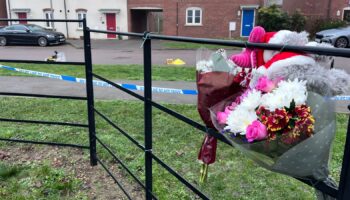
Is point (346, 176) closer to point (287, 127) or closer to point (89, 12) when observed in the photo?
point (287, 127)

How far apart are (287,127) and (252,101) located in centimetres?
17

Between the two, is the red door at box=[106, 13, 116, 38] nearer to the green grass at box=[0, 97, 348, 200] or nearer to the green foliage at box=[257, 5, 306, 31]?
the green foliage at box=[257, 5, 306, 31]

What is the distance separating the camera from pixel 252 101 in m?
1.29

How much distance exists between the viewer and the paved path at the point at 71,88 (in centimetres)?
682

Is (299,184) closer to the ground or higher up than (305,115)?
closer to the ground

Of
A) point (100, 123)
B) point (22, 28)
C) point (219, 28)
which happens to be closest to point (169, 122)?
point (100, 123)

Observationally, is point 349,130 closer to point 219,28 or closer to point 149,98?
point 149,98

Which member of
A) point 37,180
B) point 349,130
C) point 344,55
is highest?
point 344,55

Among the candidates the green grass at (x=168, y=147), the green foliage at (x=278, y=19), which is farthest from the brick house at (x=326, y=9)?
the green grass at (x=168, y=147)

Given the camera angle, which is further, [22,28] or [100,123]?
[22,28]

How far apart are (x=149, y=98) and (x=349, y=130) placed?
1475 millimetres

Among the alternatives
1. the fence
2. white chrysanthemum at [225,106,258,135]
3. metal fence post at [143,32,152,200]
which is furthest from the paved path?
white chrysanthemum at [225,106,258,135]

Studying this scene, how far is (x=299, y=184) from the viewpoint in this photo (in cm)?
335

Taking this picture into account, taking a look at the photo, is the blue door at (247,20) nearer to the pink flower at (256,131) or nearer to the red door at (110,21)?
the red door at (110,21)
